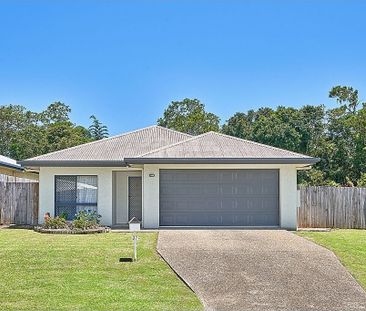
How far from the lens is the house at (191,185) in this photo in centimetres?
1944

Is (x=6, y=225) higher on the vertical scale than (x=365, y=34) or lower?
lower

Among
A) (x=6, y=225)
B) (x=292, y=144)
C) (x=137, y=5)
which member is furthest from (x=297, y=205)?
(x=292, y=144)

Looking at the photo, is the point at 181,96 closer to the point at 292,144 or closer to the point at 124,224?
the point at 292,144

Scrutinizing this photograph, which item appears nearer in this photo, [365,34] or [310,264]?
[310,264]

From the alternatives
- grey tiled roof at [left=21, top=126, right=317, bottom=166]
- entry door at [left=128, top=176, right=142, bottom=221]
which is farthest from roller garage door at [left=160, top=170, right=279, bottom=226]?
entry door at [left=128, top=176, right=142, bottom=221]

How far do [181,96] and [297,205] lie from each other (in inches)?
1369

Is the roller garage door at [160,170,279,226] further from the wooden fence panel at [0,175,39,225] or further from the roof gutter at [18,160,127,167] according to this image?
the wooden fence panel at [0,175,39,225]

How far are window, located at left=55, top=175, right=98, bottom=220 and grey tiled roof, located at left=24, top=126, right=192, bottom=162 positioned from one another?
911mm

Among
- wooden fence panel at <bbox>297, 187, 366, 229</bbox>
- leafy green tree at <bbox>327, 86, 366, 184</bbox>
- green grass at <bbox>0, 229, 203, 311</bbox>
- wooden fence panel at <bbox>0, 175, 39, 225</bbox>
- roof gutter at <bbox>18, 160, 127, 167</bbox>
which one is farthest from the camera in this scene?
leafy green tree at <bbox>327, 86, 366, 184</bbox>

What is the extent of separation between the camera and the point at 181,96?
53594 millimetres

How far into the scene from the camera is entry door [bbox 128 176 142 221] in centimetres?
2180

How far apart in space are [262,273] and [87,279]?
3649 millimetres

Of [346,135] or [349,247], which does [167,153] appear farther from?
[346,135]

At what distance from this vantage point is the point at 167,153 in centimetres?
1977
